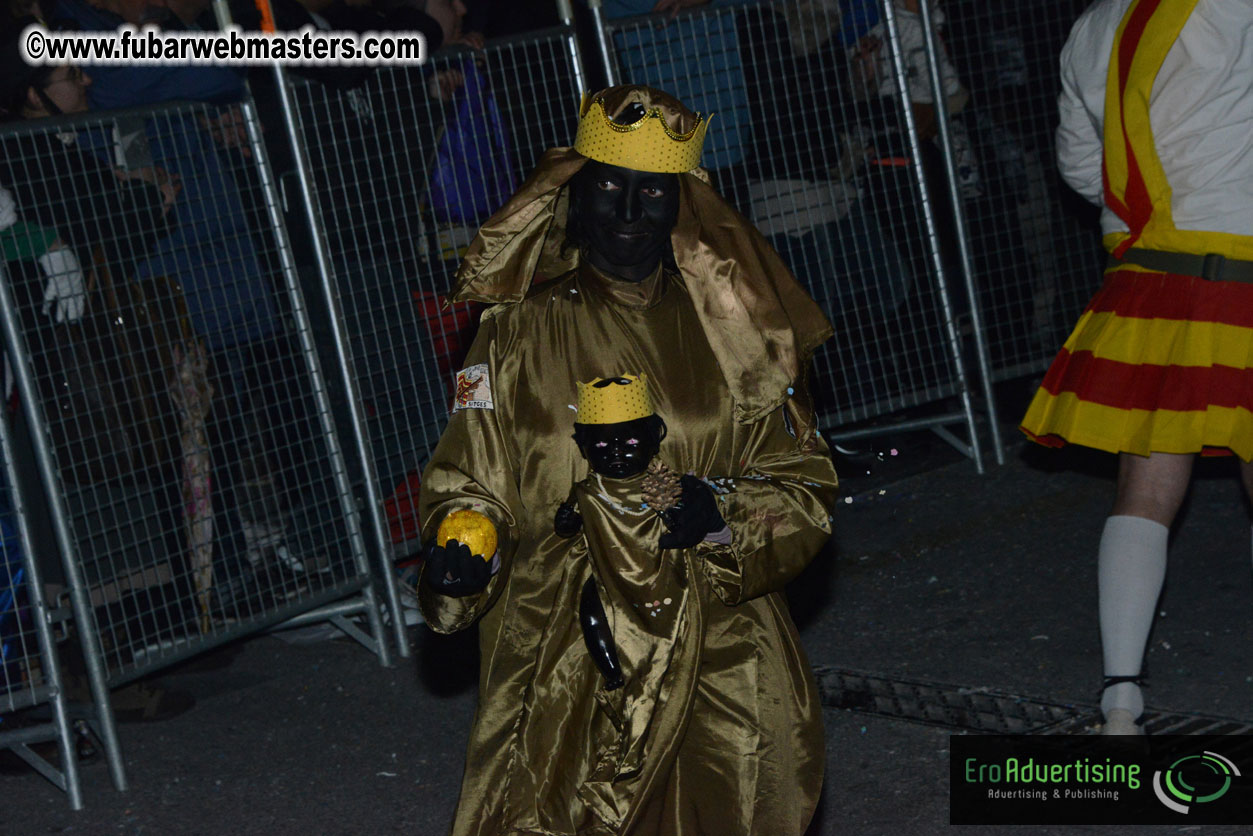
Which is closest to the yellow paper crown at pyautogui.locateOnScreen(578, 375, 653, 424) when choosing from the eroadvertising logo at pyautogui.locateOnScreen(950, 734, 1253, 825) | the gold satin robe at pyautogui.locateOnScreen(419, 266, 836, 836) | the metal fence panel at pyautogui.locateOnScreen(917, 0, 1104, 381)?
the gold satin robe at pyautogui.locateOnScreen(419, 266, 836, 836)

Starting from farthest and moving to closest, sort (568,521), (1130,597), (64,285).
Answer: (64,285) → (1130,597) → (568,521)

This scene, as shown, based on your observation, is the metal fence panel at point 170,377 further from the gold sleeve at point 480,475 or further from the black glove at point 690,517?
the black glove at point 690,517

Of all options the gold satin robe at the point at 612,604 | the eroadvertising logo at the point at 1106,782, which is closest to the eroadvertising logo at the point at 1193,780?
the eroadvertising logo at the point at 1106,782

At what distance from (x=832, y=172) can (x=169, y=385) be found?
3.14 metres

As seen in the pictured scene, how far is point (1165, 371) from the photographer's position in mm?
4543

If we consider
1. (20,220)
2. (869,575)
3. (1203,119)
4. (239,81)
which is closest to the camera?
(1203,119)

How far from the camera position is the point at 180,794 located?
512cm

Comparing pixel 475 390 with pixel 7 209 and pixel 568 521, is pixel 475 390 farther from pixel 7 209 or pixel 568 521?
pixel 7 209

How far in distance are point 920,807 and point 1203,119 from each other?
2149 mm

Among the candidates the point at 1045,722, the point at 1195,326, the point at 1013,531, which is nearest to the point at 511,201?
the point at 1195,326

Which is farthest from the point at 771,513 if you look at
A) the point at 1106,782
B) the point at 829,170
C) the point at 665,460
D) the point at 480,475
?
the point at 829,170

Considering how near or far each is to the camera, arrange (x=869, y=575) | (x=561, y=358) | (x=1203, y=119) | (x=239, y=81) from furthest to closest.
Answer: (x=869, y=575), (x=239, y=81), (x=1203, y=119), (x=561, y=358)

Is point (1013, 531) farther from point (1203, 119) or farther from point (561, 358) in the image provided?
point (561, 358)

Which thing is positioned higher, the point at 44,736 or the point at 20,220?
the point at 20,220
